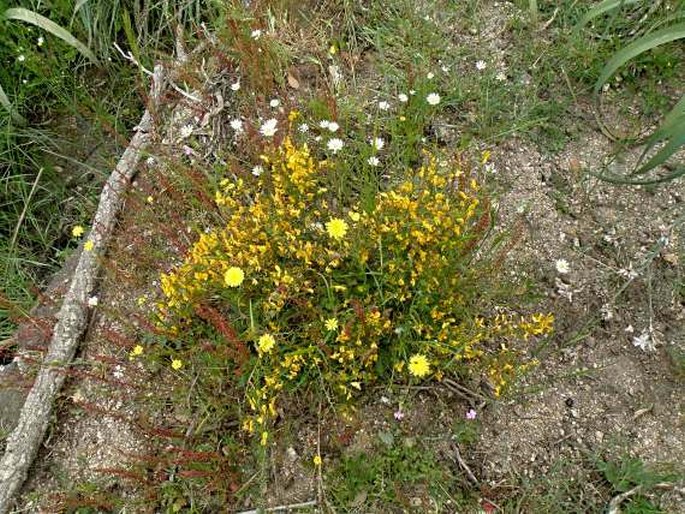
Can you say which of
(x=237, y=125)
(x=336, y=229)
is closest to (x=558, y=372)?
(x=336, y=229)

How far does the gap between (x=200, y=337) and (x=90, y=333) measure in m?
0.67

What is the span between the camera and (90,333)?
273cm

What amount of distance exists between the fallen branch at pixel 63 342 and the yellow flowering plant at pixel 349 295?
0.65m

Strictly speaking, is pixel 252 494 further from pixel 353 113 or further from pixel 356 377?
pixel 353 113

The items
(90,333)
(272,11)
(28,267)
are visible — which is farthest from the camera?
(28,267)

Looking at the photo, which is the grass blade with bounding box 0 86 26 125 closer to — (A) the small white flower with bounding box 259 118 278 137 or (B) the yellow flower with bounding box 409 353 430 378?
(A) the small white flower with bounding box 259 118 278 137

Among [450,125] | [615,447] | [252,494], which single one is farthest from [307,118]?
[615,447]

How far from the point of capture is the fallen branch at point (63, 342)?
2422 millimetres

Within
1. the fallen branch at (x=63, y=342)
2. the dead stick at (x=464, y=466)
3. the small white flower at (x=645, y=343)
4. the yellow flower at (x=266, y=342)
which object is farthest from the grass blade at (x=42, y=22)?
the small white flower at (x=645, y=343)

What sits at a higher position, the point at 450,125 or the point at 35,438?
the point at 450,125

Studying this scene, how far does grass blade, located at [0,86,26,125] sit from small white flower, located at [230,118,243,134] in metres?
1.52

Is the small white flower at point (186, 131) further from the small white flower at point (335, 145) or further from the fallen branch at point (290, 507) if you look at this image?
the fallen branch at point (290, 507)

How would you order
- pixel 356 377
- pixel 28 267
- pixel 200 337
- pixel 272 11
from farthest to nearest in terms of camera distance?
pixel 28 267, pixel 272 11, pixel 200 337, pixel 356 377

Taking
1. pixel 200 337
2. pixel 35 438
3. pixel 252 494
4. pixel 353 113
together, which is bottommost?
pixel 35 438
